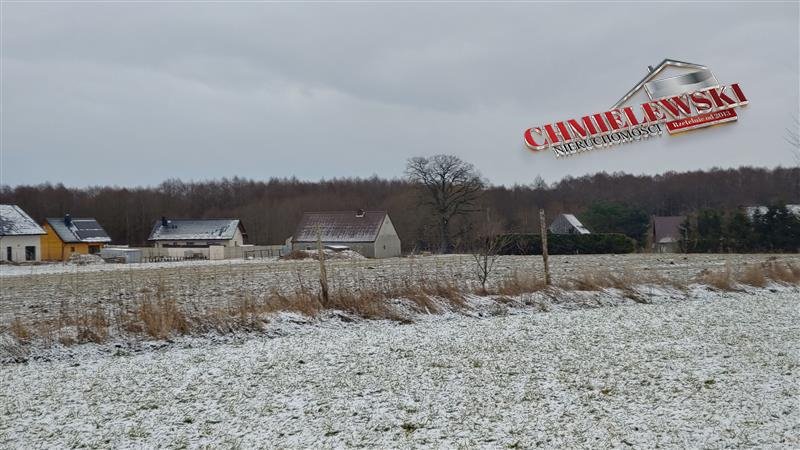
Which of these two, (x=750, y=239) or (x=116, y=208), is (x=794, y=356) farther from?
(x=116, y=208)

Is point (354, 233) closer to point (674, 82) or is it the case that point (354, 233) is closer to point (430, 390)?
point (674, 82)

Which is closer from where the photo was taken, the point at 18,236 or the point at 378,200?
the point at 18,236

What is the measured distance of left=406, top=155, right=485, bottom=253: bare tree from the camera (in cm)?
7531

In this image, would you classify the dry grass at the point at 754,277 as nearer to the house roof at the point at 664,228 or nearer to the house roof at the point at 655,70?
the house roof at the point at 655,70

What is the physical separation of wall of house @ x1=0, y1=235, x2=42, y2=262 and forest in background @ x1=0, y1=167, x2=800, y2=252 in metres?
32.1

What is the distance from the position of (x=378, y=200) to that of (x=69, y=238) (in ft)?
175

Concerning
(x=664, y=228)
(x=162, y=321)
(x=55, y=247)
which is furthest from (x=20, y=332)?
(x=664, y=228)

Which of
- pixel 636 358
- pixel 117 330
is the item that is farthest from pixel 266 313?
pixel 636 358

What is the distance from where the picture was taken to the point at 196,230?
7969cm

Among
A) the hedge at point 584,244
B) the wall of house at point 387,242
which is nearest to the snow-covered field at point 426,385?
the hedge at point 584,244

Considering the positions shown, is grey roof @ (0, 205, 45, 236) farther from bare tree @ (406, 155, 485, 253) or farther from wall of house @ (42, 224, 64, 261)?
bare tree @ (406, 155, 485, 253)

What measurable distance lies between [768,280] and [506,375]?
17.5 metres

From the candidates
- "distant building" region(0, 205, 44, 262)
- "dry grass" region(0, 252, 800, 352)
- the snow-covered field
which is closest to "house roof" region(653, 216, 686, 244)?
"dry grass" region(0, 252, 800, 352)

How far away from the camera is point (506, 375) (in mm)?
10078
